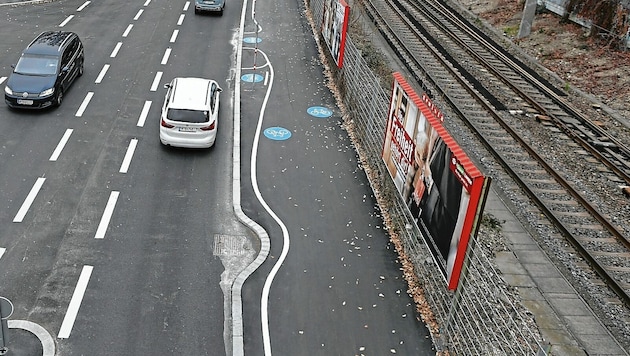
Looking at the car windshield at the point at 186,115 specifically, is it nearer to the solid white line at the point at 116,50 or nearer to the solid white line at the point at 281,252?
the solid white line at the point at 281,252

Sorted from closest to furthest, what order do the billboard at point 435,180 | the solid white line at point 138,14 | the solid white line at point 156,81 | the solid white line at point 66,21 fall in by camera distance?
1. the billboard at point 435,180
2. the solid white line at point 156,81
3. the solid white line at point 66,21
4. the solid white line at point 138,14

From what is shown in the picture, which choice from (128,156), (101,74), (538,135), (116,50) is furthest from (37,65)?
(538,135)

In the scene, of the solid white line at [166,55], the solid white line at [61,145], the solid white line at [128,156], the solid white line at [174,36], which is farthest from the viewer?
the solid white line at [174,36]

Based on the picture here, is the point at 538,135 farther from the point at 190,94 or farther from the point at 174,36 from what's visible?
the point at 174,36

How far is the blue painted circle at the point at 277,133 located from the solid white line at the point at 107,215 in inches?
234

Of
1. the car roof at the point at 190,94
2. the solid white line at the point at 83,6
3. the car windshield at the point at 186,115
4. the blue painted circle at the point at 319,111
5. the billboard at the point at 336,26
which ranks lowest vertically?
the solid white line at the point at 83,6

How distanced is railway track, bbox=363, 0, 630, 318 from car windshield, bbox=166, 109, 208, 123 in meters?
9.26

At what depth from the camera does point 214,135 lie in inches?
773

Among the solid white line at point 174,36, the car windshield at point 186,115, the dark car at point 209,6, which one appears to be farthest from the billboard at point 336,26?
the dark car at point 209,6

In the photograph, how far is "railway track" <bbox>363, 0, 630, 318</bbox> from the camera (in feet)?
50.6

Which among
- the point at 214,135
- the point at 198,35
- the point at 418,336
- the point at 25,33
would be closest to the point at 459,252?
the point at 418,336

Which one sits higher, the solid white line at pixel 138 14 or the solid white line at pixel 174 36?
the solid white line at pixel 174 36

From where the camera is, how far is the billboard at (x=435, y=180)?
10453 millimetres

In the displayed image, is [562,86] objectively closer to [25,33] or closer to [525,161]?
[525,161]
